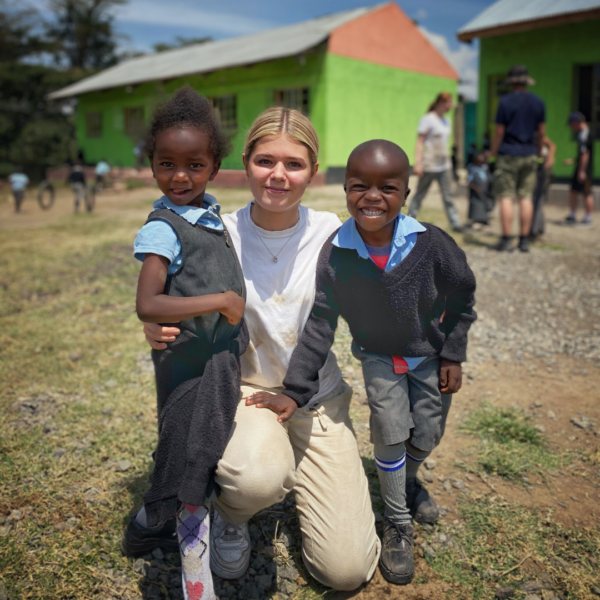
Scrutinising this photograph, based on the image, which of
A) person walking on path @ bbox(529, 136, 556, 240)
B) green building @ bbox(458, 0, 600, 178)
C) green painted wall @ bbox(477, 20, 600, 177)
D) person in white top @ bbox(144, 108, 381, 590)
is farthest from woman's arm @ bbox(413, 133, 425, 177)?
green painted wall @ bbox(477, 20, 600, 177)

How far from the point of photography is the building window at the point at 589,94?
10812 mm

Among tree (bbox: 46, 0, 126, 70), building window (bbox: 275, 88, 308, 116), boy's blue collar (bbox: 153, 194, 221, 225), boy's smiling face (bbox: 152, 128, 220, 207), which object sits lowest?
boy's blue collar (bbox: 153, 194, 221, 225)

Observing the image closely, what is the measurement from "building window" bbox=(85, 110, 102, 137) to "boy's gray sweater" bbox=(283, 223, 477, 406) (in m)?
22.5

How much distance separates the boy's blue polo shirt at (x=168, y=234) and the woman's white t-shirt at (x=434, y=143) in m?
5.55

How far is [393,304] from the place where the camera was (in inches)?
74.9

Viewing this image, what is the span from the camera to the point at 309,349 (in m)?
1.95

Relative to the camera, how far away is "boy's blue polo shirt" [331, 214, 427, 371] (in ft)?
6.19

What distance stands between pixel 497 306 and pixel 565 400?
5.26 ft

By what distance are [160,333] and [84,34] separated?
33389 millimetres

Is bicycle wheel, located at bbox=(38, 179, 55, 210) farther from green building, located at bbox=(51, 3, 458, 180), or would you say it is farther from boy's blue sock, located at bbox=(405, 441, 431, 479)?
boy's blue sock, located at bbox=(405, 441, 431, 479)

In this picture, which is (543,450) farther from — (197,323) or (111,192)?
(111,192)

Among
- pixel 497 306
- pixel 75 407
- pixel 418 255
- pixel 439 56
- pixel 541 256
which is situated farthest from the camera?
pixel 439 56

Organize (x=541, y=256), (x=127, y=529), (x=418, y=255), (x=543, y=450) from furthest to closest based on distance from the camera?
(x=541, y=256)
(x=543, y=450)
(x=127, y=529)
(x=418, y=255)

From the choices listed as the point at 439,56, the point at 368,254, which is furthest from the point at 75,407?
the point at 439,56
